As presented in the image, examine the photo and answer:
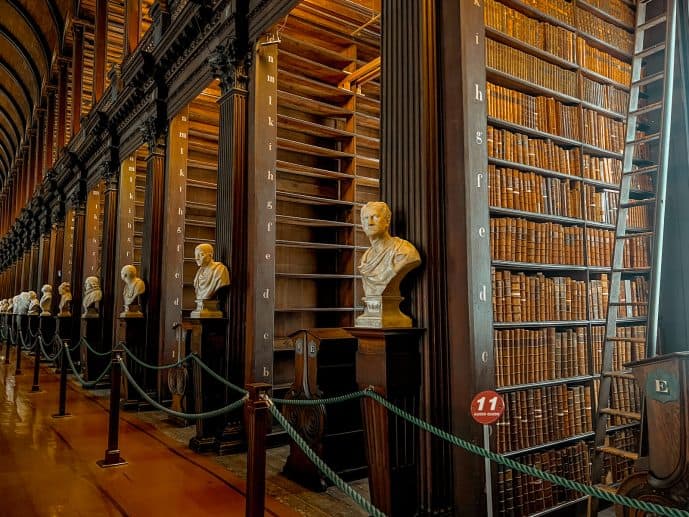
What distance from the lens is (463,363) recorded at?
2439 millimetres

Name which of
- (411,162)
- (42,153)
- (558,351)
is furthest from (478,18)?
(42,153)

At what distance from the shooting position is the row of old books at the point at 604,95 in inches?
136

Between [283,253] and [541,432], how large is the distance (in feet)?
11.3

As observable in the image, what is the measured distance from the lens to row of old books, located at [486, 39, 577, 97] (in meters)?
2.88

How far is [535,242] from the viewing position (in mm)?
2918

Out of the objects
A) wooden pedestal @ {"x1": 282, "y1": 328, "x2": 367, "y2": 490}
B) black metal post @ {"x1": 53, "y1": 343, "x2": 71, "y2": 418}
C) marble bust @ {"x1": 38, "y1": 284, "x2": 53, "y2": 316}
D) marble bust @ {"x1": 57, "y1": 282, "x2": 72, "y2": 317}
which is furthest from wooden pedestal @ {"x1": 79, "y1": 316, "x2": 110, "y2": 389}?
wooden pedestal @ {"x1": 282, "y1": 328, "x2": 367, "y2": 490}

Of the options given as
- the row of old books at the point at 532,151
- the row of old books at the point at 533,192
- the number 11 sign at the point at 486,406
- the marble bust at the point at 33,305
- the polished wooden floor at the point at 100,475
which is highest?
the row of old books at the point at 532,151

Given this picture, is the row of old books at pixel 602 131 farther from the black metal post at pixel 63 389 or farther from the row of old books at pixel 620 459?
the black metal post at pixel 63 389

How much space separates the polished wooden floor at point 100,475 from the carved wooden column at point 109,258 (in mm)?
2383

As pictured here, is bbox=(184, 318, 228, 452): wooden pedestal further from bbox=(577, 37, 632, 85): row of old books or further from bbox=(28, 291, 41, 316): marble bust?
bbox=(28, 291, 41, 316): marble bust

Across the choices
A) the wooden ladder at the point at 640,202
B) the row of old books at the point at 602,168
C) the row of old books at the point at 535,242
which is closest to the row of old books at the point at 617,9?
the wooden ladder at the point at 640,202

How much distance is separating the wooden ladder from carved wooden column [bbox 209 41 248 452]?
2.77m

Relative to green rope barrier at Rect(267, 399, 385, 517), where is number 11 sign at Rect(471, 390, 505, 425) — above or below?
above

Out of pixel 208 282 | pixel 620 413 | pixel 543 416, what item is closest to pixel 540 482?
pixel 543 416
